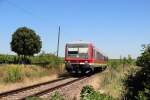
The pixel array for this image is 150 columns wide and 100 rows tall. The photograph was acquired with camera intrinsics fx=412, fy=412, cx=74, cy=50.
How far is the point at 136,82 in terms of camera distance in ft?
52.3

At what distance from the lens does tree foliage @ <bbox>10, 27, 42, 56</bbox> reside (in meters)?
92.2

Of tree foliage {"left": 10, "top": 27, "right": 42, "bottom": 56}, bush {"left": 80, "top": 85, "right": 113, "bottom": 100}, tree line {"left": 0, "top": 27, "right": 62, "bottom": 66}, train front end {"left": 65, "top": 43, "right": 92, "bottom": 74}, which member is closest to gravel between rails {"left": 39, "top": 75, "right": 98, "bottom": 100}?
bush {"left": 80, "top": 85, "right": 113, "bottom": 100}

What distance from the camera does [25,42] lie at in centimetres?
9325

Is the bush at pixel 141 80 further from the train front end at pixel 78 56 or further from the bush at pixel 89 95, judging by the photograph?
the train front end at pixel 78 56

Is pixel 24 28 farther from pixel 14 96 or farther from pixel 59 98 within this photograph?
pixel 59 98

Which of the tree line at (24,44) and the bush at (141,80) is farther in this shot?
the tree line at (24,44)

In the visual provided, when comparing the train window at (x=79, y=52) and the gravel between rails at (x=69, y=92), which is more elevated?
the train window at (x=79, y=52)

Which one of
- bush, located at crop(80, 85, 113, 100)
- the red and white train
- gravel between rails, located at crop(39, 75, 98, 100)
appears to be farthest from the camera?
the red and white train

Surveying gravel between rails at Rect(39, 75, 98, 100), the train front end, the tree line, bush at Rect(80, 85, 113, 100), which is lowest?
gravel between rails at Rect(39, 75, 98, 100)

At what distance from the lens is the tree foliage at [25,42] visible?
92.2 m

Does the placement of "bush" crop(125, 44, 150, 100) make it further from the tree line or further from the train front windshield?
the tree line

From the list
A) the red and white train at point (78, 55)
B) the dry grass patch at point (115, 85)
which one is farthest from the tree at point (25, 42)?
the dry grass patch at point (115, 85)

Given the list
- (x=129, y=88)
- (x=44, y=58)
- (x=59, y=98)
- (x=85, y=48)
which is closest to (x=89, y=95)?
(x=59, y=98)

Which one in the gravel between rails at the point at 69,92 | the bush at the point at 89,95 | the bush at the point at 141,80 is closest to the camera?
the bush at the point at 89,95
